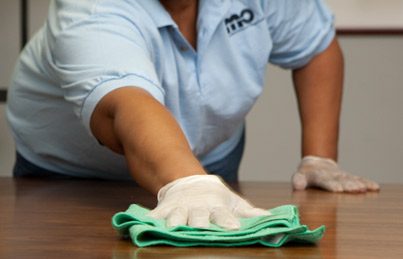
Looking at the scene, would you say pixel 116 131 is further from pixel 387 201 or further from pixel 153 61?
pixel 387 201

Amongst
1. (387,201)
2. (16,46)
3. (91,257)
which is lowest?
(16,46)

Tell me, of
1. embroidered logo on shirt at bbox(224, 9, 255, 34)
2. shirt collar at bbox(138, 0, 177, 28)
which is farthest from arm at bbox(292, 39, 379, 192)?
shirt collar at bbox(138, 0, 177, 28)

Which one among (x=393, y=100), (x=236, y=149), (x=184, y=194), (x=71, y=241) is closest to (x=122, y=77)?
(x=184, y=194)

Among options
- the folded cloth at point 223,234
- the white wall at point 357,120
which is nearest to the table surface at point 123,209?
the folded cloth at point 223,234

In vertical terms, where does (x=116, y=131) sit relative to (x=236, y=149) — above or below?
above

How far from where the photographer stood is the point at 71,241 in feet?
3.52

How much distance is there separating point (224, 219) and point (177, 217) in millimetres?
50

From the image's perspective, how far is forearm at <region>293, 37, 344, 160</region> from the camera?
2.09m

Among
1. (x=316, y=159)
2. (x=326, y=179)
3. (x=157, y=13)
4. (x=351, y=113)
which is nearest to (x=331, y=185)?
(x=326, y=179)

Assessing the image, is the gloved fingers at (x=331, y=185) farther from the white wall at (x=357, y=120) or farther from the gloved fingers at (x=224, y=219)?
the white wall at (x=357, y=120)

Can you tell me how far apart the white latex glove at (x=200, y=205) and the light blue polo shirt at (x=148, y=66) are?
0.80 ft

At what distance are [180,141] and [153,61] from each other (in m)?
0.37

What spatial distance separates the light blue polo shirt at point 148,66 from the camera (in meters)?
1.51

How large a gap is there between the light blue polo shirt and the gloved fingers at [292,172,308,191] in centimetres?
16
